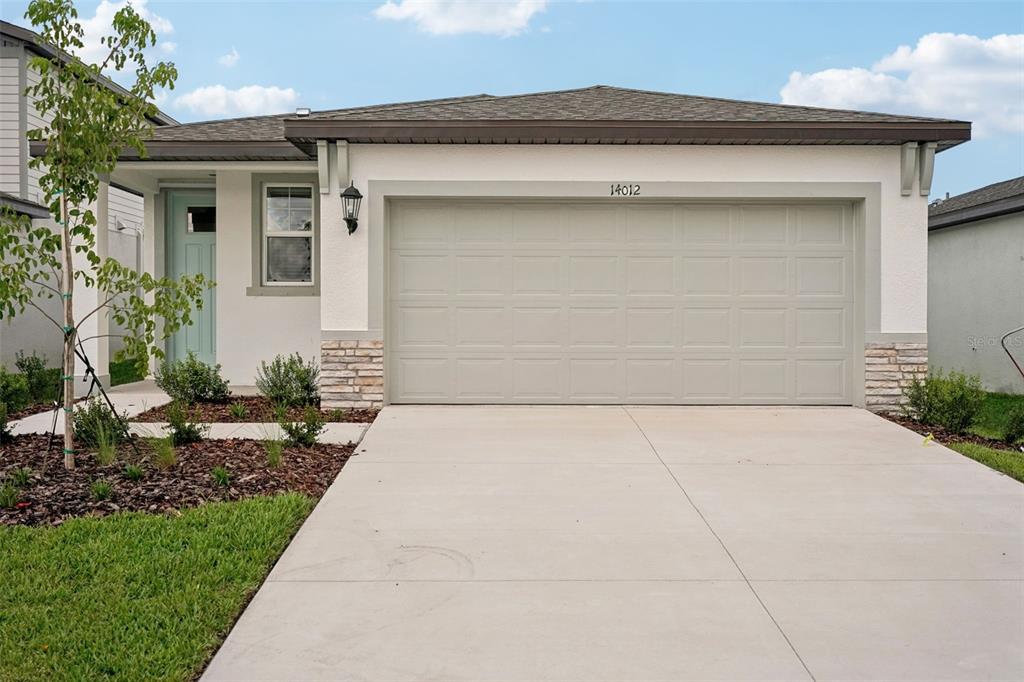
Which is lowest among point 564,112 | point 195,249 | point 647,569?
point 647,569

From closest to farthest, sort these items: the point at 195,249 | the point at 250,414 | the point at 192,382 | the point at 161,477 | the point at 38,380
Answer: the point at 161,477, the point at 250,414, the point at 192,382, the point at 38,380, the point at 195,249

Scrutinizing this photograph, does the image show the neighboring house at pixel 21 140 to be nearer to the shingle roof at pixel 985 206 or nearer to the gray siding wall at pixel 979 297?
the shingle roof at pixel 985 206

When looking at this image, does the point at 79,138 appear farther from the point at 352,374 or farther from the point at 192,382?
the point at 192,382

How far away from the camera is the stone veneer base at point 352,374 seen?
394 inches

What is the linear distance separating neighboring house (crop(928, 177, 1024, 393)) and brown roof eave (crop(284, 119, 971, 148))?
488 centimetres

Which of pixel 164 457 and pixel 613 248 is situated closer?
pixel 164 457

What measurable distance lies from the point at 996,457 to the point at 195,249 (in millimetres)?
10681

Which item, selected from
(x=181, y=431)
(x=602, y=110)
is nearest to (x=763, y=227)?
(x=602, y=110)

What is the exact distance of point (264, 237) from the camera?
11883 millimetres

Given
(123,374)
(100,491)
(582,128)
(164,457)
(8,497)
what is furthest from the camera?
(123,374)

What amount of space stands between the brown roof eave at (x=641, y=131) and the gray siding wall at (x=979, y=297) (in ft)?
17.5

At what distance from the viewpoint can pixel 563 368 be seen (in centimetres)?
1033

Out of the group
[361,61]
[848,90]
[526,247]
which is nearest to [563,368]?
[526,247]

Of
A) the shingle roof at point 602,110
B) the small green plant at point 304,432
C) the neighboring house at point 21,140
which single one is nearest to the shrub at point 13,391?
the neighboring house at point 21,140
